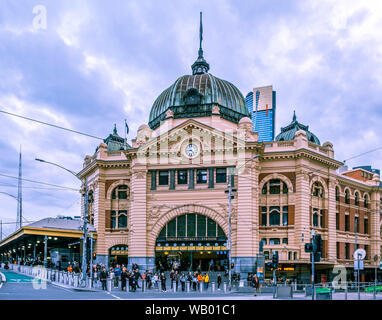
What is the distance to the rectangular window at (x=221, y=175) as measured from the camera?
54.6 m

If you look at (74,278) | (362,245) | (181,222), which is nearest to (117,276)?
(74,278)

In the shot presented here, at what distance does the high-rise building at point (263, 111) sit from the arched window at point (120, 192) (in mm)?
41987

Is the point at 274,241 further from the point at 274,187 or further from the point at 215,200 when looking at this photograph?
the point at 215,200

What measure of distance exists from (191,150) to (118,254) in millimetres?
15834

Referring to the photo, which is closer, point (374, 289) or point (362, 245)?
point (374, 289)

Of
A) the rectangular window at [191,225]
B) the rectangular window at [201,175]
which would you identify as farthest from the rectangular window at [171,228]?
the rectangular window at [201,175]

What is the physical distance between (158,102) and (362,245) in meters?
33.8

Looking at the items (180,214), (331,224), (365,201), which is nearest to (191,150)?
(180,214)

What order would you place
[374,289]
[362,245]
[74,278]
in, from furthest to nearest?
[362,245] < [74,278] < [374,289]

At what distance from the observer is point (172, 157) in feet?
183

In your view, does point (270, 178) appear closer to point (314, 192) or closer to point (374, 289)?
point (314, 192)

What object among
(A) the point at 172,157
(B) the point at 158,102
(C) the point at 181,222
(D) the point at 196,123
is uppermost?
(B) the point at 158,102

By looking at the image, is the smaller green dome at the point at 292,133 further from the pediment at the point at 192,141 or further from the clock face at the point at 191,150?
the clock face at the point at 191,150

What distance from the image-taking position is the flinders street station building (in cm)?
5350
